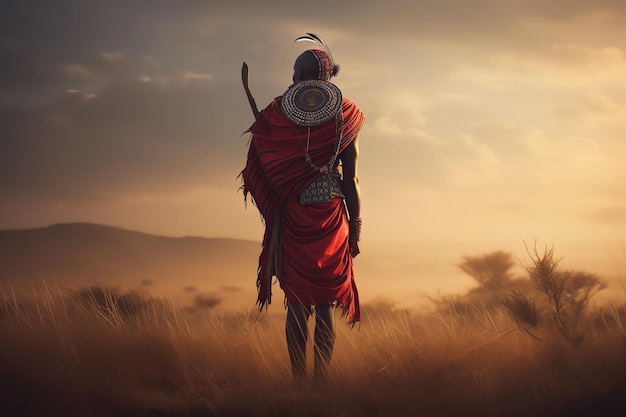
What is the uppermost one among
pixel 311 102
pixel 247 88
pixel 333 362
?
pixel 247 88

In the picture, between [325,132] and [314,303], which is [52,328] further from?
[325,132]

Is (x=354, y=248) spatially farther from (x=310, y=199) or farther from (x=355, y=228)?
(x=310, y=199)

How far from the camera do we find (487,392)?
255 inches

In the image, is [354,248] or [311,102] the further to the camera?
[354,248]

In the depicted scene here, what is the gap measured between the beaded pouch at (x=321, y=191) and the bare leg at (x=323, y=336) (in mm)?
927

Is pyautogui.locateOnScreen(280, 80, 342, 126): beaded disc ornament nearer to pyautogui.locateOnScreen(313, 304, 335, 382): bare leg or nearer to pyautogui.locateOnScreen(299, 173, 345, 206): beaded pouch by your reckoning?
pyautogui.locateOnScreen(299, 173, 345, 206): beaded pouch

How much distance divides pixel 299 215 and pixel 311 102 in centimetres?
99

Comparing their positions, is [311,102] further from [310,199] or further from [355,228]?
[355,228]

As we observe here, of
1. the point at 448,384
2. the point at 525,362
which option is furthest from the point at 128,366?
the point at 525,362

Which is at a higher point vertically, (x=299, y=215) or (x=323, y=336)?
(x=299, y=215)

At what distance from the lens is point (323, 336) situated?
691 cm

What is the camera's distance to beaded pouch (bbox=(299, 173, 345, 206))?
6.88 m

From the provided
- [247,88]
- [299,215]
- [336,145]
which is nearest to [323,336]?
[299,215]

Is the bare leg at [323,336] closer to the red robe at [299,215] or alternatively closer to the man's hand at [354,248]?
the red robe at [299,215]
